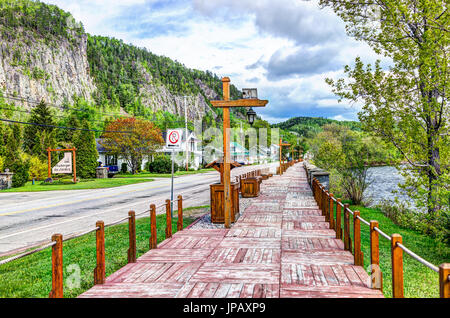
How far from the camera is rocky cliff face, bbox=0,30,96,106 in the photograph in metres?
102

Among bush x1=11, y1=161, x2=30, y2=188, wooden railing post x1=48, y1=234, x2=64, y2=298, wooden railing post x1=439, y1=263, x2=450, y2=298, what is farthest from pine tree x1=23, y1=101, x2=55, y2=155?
wooden railing post x1=439, y1=263, x2=450, y2=298

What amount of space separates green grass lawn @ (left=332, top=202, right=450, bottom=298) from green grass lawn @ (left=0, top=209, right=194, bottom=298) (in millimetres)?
5117

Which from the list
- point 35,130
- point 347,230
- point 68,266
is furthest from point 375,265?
point 35,130

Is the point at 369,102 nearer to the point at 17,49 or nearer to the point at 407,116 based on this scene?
the point at 407,116

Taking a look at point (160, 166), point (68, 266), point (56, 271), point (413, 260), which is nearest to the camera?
point (56, 271)

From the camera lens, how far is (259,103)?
31.1 ft

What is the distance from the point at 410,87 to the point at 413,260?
6.07 meters

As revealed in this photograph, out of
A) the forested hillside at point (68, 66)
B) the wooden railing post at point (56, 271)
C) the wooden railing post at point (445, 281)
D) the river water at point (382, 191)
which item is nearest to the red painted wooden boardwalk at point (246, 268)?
the wooden railing post at point (56, 271)

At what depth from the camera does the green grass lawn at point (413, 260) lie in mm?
6445

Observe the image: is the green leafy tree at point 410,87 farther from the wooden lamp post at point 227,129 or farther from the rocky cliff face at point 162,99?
the rocky cliff face at point 162,99

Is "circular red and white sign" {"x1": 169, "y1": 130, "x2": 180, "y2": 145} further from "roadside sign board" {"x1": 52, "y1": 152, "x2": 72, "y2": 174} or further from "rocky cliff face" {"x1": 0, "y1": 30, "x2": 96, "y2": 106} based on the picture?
"rocky cliff face" {"x1": 0, "y1": 30, "x2": 96, "y2": 106}

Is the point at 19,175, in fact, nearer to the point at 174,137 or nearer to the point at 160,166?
the point at 160,166

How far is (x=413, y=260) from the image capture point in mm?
8797
